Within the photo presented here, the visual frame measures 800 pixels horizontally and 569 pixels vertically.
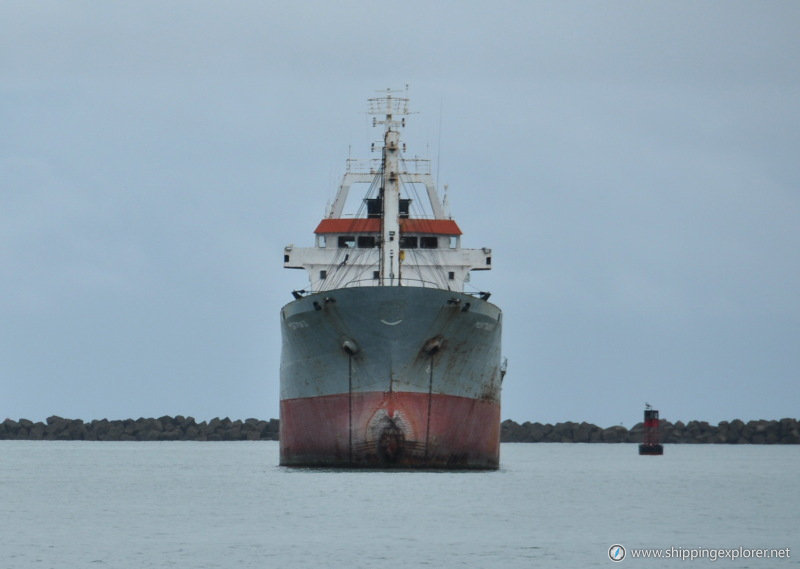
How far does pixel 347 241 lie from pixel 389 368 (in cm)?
1037

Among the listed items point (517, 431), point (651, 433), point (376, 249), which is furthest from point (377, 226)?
point (517, 431)

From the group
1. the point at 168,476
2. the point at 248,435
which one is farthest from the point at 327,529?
the point at 248,435

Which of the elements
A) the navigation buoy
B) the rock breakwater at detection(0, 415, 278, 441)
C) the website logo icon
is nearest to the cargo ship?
the website logo icon

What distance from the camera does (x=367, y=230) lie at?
49.0 metres

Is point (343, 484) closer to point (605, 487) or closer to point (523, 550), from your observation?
point (605, 487)

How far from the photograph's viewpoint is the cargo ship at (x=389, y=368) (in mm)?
40281

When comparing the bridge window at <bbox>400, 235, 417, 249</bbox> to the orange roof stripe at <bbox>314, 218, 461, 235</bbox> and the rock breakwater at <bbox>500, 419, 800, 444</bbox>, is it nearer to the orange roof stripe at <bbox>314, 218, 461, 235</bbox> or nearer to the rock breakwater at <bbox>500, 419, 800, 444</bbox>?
the orange roof stripe at <bbox>314, 218, 461, 235</bbox>

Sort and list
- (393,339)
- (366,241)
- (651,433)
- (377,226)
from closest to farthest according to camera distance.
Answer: (393,339) → (377,226) → (366,241) → (651,433)

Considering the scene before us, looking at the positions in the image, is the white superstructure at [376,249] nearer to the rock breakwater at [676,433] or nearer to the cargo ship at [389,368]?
the cargo ship at [389,368]

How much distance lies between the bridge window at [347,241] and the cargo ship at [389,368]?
111 cm

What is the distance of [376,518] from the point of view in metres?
31.2

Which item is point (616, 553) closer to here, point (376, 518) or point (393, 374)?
point (376, 518)

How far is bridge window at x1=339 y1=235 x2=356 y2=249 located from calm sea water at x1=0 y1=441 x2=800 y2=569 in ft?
24.7

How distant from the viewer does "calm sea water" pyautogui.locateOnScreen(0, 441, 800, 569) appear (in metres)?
25.8
